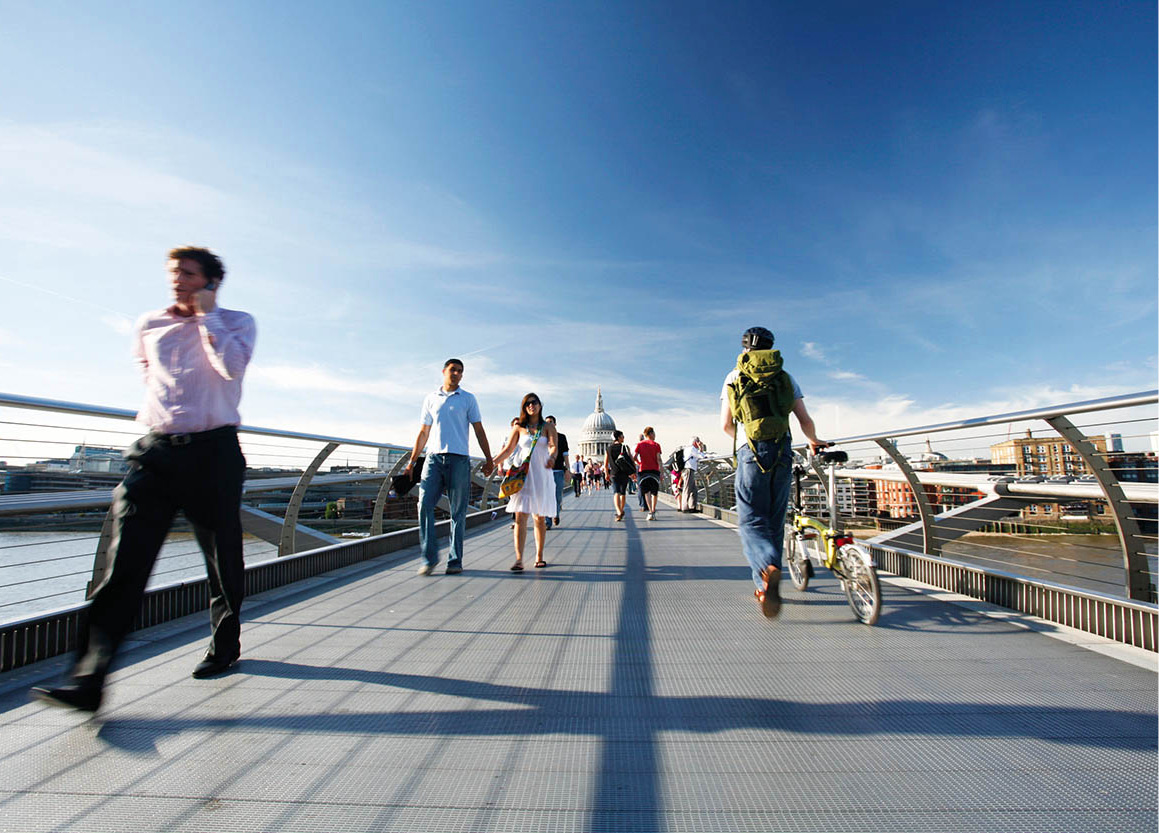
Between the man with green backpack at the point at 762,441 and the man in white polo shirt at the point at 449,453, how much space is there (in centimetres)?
209

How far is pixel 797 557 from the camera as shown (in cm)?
402

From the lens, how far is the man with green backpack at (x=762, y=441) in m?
3.29

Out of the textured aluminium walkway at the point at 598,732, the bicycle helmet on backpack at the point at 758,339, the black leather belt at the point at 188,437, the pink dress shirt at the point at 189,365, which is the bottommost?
the textured aluminium walkway at the point at 598,732

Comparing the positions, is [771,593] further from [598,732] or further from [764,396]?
[598,732]

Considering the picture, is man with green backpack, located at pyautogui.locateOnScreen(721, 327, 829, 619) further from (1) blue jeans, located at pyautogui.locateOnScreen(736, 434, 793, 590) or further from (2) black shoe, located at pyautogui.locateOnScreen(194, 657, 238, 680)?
(2) black shoe, located at pyautogui.locateOnScreen(194, 657, 238, 680)

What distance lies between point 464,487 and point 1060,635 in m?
3.75

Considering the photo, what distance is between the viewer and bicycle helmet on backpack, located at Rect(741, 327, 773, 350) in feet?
11.3

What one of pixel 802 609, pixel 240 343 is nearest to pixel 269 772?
pixel 240 343

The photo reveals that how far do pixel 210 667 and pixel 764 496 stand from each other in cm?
273

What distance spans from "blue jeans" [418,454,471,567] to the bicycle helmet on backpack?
2.41 meters

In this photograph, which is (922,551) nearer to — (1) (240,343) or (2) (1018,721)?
(2) (1018,721)

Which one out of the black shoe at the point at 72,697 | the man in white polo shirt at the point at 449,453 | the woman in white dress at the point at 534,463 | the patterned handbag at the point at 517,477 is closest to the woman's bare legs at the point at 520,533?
the woman in white dress at the point at 534,463

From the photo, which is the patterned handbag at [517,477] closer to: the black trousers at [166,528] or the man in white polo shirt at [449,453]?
the man in white polo shirt at [449,453]

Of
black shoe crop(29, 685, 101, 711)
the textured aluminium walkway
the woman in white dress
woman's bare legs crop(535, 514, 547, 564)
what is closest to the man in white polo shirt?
the woman in white dress
